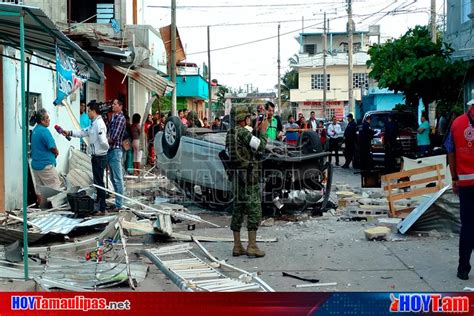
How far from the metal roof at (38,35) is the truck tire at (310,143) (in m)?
3.59

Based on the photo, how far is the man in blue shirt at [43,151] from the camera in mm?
10305

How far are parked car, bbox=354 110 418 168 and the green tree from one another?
65 centimetres

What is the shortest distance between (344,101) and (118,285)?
66.5m

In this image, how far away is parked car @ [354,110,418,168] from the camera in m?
17.6

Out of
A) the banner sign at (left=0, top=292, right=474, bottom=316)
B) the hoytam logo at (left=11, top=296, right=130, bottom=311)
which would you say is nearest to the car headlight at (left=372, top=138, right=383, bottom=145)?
the banner sign at (left=0, top=292, right=474, bottom=316)

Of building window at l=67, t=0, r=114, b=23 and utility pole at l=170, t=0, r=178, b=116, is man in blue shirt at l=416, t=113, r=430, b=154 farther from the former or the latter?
building window at l=67, t=0, r=114, b=23

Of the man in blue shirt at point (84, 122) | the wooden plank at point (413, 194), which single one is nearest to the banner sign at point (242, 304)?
the wooden plank at point (413, 194)

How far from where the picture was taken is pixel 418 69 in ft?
58.2

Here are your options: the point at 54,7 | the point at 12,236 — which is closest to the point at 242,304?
the point at 12,236

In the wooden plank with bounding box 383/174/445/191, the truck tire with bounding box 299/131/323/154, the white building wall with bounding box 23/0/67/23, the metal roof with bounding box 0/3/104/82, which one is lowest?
the wooden plank with bounding box 383/174/445/191

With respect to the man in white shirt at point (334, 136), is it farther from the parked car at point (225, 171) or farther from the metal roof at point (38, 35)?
the metal roof at point (38, 35)

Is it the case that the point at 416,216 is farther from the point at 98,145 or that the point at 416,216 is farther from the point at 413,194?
the point at 98,145

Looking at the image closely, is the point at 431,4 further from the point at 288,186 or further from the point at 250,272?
the point at 250,272

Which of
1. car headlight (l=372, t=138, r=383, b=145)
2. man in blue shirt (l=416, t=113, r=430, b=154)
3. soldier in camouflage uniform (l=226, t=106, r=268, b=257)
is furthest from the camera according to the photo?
car headlight (l=372, t=138, r=383, b=145)
